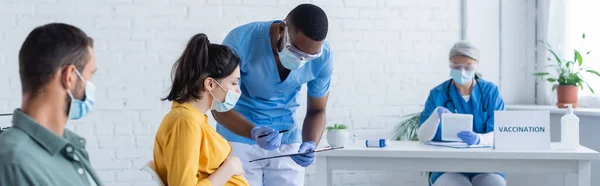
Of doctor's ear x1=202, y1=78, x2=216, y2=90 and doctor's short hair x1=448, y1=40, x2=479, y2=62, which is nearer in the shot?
doctor's ear x1=202, y1=78, x2=216, y2=90

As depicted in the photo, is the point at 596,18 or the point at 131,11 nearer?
the point at 131,11

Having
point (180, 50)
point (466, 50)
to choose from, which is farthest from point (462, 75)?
point (180, 50)

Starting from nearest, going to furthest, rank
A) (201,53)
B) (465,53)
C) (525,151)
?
(201,53)
(525,151)
(465,53)

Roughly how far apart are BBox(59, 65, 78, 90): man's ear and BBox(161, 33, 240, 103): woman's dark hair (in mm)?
661

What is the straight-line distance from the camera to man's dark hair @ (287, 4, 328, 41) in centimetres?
224

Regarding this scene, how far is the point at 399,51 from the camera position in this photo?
4145mm

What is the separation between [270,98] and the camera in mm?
2555

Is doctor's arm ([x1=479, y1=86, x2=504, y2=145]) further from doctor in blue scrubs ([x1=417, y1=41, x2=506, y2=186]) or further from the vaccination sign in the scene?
the vaccination sign

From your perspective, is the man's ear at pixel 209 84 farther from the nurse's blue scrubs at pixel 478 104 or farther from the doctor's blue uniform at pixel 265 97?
the nurse's blue scrubs at pixel 478 104

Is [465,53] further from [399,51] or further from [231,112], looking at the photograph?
[231,112]

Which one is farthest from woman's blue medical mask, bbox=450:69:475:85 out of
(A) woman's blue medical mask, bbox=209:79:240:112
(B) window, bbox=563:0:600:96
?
(A) woman's blue medical mask, bbox=209:79:240:112

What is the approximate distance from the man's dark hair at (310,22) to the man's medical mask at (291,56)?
0.25ft

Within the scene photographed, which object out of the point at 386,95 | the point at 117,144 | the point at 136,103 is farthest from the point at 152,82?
the point at 386,95

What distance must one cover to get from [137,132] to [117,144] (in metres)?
0.12
